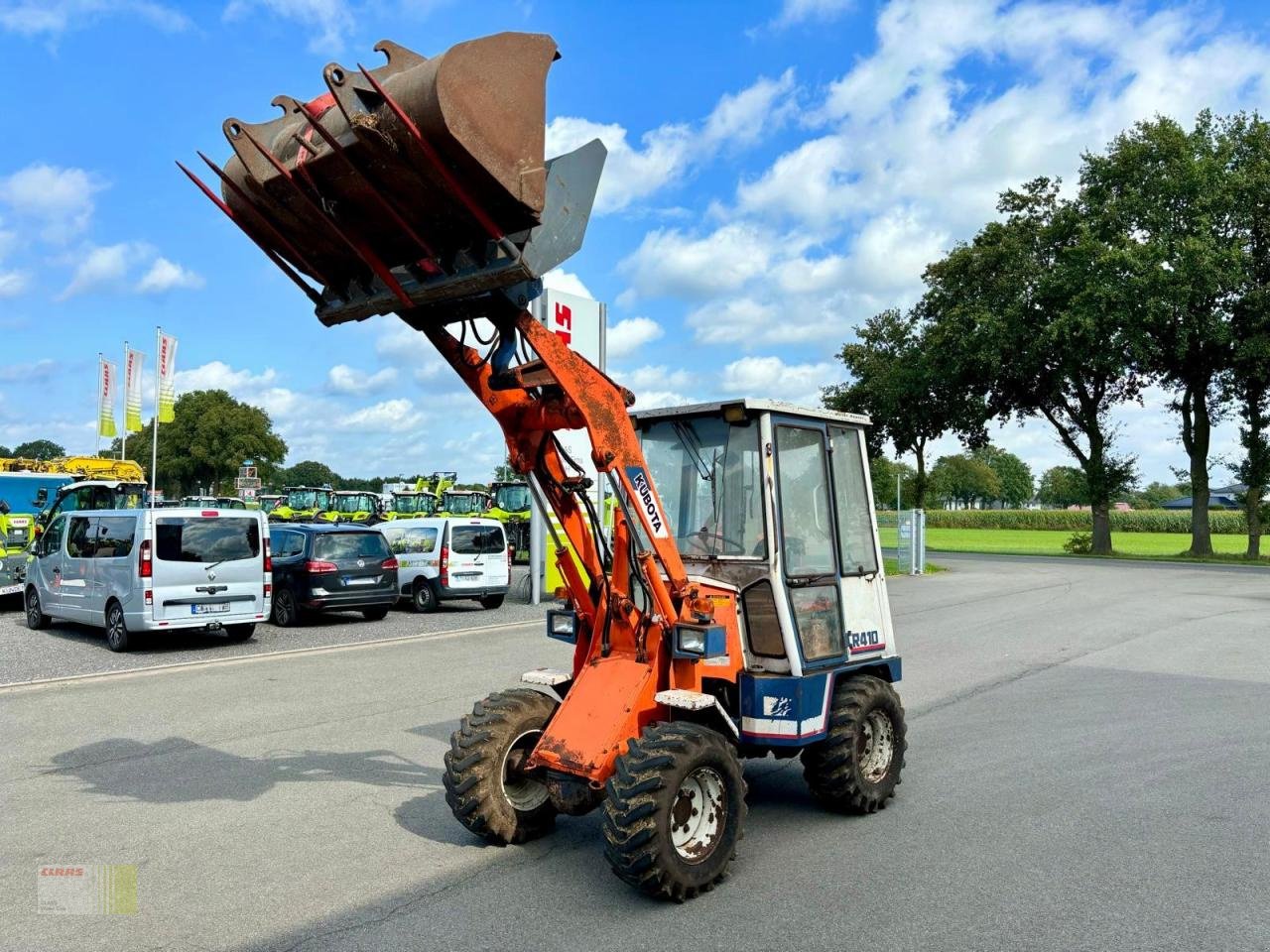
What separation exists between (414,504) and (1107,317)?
25071 millimetres

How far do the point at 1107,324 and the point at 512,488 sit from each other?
21.2 meters

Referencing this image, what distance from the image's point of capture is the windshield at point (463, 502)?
116ft

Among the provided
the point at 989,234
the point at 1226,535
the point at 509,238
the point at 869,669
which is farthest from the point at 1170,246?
the point at 1226,535

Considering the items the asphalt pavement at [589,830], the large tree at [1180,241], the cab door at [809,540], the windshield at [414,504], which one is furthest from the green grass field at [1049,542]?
the cab door at [809,540]

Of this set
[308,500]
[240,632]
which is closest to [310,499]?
[308,500]

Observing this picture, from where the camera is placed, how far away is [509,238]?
14.8ft

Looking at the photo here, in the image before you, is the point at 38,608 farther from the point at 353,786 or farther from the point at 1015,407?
the point at 1015,407

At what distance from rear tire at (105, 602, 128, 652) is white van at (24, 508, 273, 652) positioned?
1 centimetres

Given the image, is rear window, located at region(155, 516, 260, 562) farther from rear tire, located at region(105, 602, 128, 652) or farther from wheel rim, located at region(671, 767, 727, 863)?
wheel rim, located at region(671, 767, 727, 863)

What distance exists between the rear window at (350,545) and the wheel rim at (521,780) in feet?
38.6

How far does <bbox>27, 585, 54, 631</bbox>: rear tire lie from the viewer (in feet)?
51.2

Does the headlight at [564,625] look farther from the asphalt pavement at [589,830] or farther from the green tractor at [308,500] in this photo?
the green tractor at [308,500]

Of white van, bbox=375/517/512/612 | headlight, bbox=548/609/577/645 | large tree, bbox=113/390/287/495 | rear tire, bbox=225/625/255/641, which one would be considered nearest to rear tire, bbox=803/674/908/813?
headlight, bbox=548/609/577/645

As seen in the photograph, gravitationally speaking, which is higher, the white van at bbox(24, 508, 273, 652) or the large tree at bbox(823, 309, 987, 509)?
the large tree at bbox(823, 309, 987, 509)
